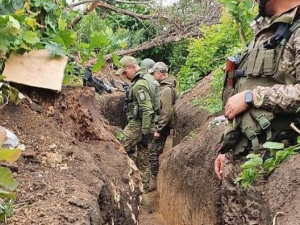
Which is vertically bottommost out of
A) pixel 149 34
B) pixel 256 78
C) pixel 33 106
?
pixel 33 106

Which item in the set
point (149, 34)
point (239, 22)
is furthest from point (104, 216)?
point (149, 34)

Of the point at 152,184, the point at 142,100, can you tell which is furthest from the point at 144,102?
the point at 152,184

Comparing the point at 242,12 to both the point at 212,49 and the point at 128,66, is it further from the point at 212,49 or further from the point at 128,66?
the point at 212,49

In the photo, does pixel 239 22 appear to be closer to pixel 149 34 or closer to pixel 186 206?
pixel 186 206

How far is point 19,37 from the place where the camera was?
3.74 m

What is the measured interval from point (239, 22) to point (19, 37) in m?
4.31

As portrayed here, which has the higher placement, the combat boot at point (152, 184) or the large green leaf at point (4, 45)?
the large green leaf at point (4, 45)

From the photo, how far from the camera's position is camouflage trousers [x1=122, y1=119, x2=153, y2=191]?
28.9 ft

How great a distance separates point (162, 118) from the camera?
9.36 m

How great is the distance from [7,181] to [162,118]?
707 centimetres

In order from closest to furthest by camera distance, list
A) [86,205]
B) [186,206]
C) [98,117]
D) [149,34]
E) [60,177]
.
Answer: [86,205], [60,177], [98,117], [186,206], [149,34]

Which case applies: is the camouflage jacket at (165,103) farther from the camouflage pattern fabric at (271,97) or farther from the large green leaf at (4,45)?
the large green leaf at (4,45)

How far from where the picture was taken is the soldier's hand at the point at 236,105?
3416 millimetres

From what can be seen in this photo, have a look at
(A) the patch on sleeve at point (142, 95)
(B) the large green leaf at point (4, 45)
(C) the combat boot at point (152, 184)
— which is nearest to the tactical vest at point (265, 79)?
(B) the large green leaf at point (4, 45)
